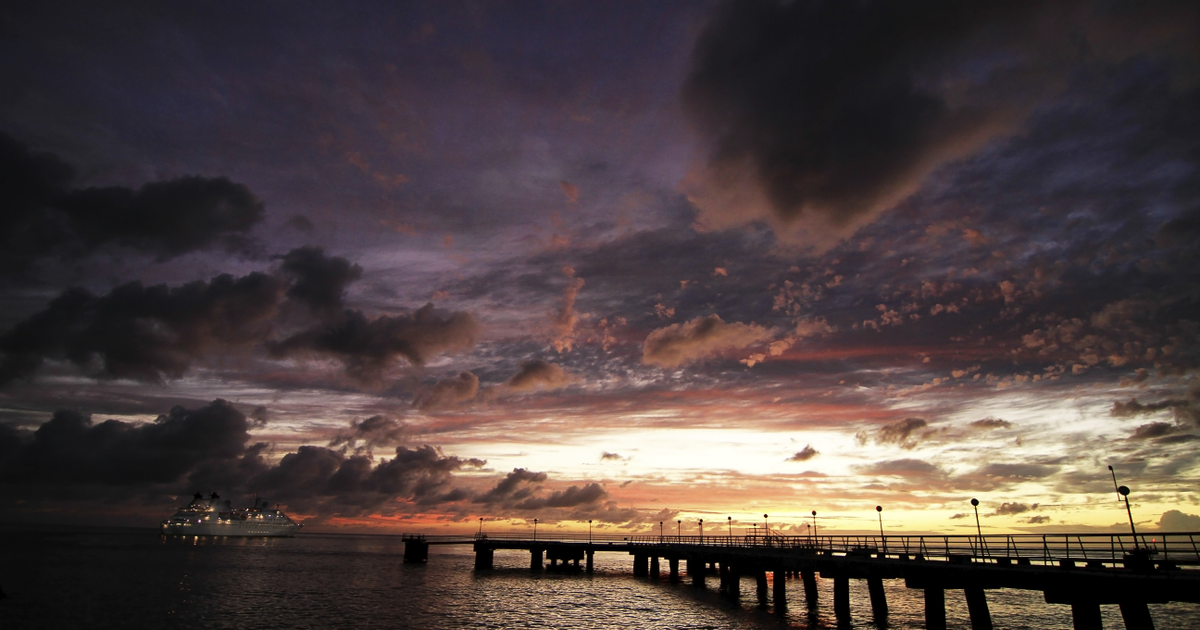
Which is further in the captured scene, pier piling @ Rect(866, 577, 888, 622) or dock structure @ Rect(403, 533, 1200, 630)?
pier piling @ Rect(866, 577, 888, 622)

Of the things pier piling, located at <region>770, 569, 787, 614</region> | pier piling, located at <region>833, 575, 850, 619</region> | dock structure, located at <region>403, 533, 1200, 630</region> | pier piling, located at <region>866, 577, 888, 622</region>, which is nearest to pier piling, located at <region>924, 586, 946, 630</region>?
dock structure, located at <region>403, 533, 1200, 630</region>

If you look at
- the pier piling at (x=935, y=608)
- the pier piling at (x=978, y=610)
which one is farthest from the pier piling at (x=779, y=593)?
the pier piling at (x=978, y=610)

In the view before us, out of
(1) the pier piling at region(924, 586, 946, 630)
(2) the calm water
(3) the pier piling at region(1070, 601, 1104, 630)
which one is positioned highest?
(3) the pier piling at region(1070, 601, 1104, 630)

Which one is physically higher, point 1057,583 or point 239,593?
point 1057,583

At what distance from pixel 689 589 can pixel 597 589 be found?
1197 centimetres

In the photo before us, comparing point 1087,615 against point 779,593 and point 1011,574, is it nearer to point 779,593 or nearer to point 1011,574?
point 1011,574

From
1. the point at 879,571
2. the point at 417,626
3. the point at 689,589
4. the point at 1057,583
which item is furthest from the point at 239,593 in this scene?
the point at 1057,583

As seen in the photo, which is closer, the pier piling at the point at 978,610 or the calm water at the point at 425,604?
the pier piling at the point at 978,610

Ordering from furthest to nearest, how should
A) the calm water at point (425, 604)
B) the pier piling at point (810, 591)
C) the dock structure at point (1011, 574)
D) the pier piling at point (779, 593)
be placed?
the pier piling at point (810, 591) < the pier piling at point (779, 593) < the calm water at point (425, 604) < the dock structure at point (1011, 574)

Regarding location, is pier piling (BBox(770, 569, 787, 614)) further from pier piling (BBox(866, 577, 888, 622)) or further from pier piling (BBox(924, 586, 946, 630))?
pier piling (BBox(924, 586, 946, 630))

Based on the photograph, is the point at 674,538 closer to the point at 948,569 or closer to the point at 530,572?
the point at 530,572

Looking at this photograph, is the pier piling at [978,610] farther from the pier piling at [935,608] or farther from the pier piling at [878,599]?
the pier piling at [878,599]

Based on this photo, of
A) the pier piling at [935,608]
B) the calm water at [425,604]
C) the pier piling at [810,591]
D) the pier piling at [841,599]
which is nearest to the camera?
the pier piling at [935,608]

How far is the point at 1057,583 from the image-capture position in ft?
97.6
